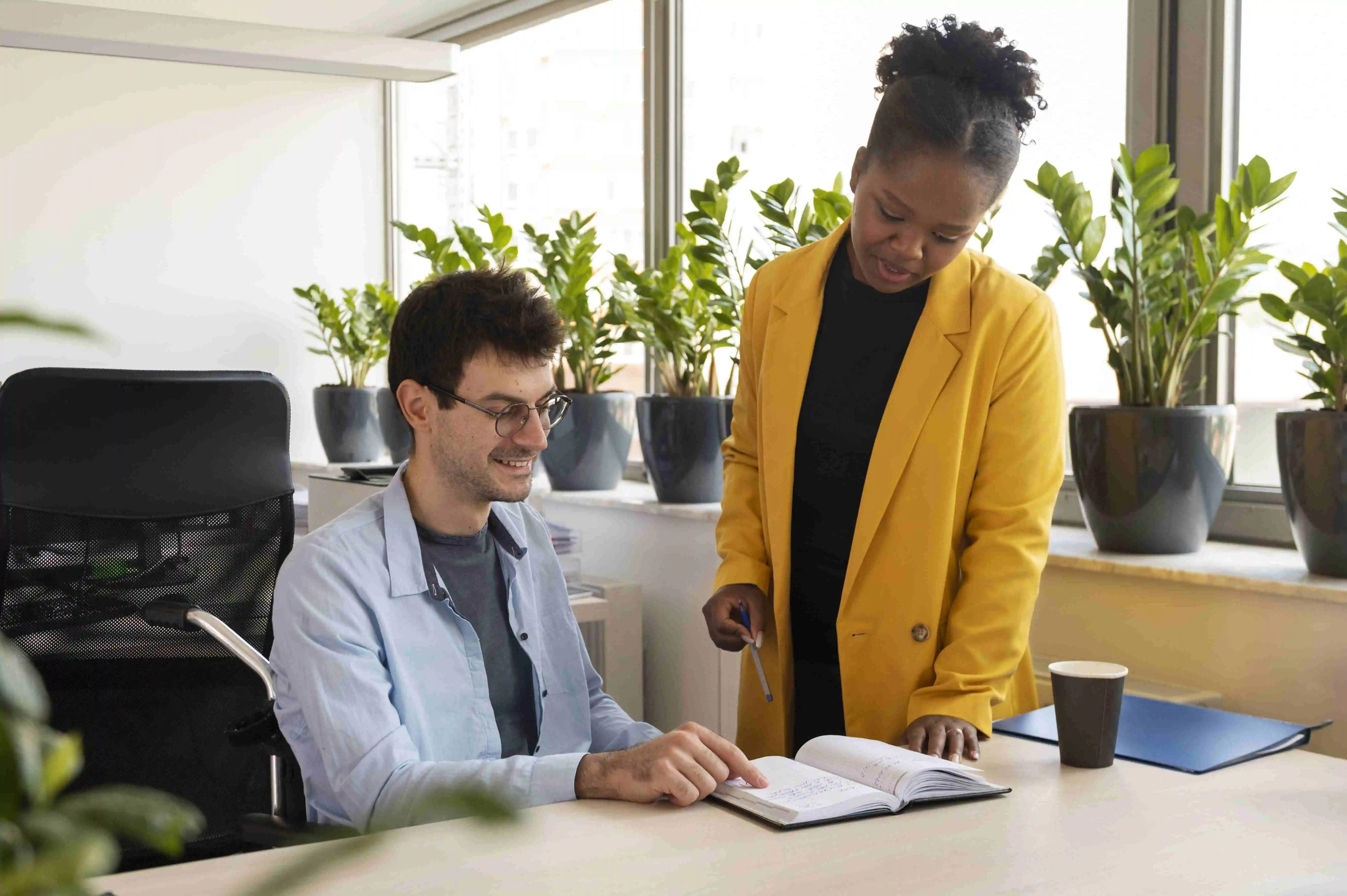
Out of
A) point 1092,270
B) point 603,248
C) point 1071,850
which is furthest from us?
point 603,248

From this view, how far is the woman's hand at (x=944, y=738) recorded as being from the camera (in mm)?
1549

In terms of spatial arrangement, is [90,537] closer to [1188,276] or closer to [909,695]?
[909,695]

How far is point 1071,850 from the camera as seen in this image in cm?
121

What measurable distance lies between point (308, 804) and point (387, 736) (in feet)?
0.73

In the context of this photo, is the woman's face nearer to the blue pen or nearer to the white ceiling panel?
the blue pen

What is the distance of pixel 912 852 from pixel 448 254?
125 inches

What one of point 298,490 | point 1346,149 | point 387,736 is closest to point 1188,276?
point 1346,149

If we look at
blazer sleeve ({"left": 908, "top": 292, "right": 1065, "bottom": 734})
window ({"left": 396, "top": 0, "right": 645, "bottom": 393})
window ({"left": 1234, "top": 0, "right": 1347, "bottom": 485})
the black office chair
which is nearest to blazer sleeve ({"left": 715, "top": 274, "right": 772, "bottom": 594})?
blazer sleeve ({"left": 908, "top": 292, "right": 1065, "bottom": 734})

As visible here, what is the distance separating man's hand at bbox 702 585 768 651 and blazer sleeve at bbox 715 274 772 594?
0.06 feet

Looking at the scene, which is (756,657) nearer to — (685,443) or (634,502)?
(685,443)

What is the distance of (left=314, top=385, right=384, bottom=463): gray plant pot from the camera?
4.88m

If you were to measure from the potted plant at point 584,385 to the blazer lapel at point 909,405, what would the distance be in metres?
1.86

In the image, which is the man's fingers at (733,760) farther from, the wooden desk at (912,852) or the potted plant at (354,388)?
the potted plant at (354,388)

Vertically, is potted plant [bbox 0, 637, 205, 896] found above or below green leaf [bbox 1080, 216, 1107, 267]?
below
